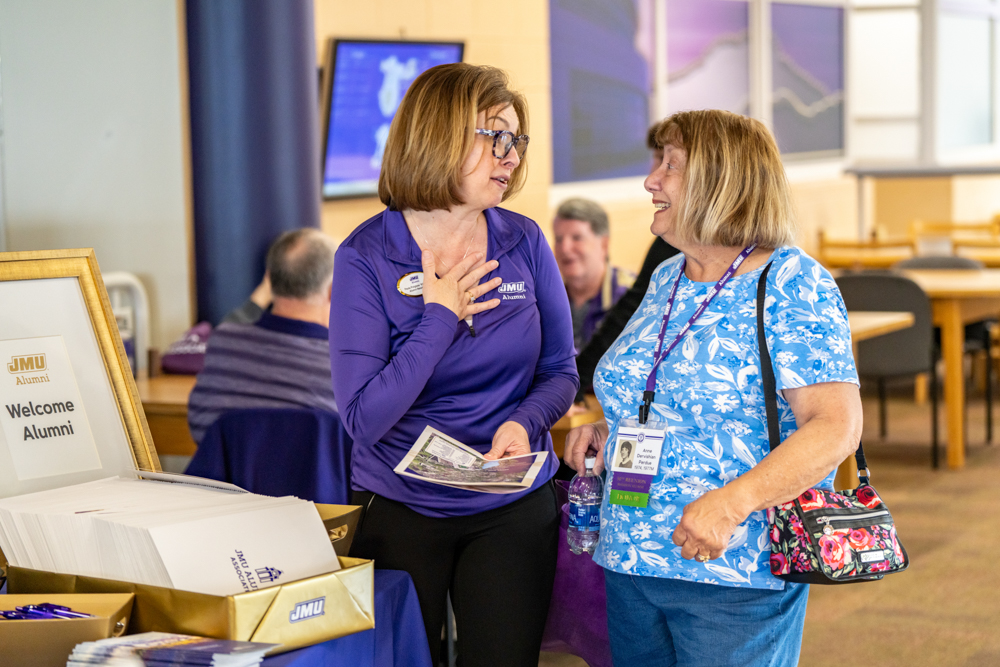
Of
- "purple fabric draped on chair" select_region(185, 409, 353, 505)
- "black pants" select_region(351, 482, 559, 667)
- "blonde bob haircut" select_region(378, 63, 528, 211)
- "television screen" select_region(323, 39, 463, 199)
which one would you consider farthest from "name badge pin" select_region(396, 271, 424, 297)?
"television screen" select_region(323, 39, 463, 199)

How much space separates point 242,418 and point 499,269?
1.01 meters

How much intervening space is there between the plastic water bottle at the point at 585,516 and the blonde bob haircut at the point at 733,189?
46 cm

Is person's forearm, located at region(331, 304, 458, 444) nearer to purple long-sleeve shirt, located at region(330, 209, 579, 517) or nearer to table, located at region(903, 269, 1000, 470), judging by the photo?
purple long-sleeve shirt, located at region(330, 209, 579, 517)

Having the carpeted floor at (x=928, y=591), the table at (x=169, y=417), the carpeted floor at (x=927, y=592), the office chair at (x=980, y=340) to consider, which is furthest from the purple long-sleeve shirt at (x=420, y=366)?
the office chair at (x=980, y=340)

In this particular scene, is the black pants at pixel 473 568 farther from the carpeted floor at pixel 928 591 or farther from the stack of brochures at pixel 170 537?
the carpeted floor at pixel 928 591

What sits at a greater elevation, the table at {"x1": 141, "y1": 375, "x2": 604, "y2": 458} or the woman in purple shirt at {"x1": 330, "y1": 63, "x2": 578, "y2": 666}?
the woman in purple shirt at {"x1": 330, "y1": 63, "x2": 578, "y2": 666}

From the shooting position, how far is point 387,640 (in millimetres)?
1513

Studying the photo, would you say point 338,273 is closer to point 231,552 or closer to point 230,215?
point 231,552

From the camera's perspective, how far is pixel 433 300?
1.65 metres

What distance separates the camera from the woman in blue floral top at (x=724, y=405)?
57.6 inches

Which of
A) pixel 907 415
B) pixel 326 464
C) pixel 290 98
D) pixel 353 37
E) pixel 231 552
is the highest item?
Answer: pixel 353 37

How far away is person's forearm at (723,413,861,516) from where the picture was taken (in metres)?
1.43

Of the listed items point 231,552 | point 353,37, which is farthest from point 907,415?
point 231,552

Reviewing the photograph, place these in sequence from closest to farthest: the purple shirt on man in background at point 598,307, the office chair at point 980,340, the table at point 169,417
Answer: the table at point 169,417
the purple shirt on man in background at point 598,307
the office chair at point 980,340
